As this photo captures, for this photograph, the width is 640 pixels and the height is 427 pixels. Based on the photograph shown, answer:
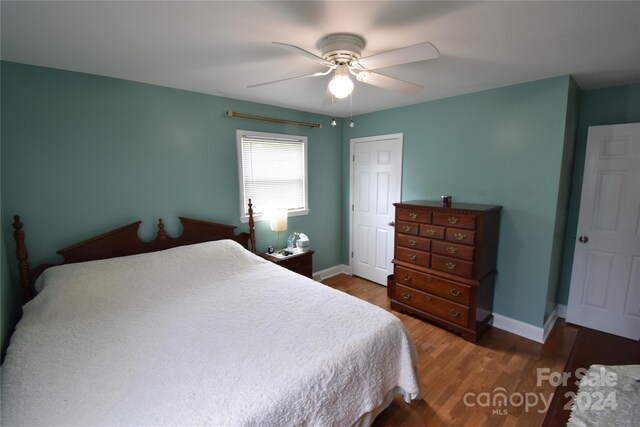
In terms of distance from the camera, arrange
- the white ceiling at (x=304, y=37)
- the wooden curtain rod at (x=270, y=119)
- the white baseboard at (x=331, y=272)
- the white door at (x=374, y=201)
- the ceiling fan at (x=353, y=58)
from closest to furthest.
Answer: the white ceiling at (x=304, y=37), the ceiling fan at (x=353, y=58), the wooden curtain rod at (x=270, y=119), the white door at (x=374, y=201), the white baseboard at (x=331, y=272)

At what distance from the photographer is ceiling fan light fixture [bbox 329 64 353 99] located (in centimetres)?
161

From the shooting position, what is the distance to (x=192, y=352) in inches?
53.9

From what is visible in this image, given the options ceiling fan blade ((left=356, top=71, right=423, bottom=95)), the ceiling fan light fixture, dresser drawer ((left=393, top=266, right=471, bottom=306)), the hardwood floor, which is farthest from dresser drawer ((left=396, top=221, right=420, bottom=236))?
the ceiling fan light fixture

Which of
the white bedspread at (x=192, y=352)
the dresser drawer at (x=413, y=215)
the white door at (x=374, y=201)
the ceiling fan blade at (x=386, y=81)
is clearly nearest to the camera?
the white bedspread at (x=192, y=352)

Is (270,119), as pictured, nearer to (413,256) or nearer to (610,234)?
(413,256)

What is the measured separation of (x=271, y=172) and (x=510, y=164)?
2.50m

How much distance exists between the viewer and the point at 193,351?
1377 millimetres

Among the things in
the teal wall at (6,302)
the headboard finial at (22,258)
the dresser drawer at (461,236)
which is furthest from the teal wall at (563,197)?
the headboard finial at (22,258)

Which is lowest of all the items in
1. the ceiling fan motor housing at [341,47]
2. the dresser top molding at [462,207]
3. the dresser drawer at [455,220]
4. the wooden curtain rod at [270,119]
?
the dresser drawer at [455,220]

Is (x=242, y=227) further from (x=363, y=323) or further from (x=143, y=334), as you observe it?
(x=363, y=323)

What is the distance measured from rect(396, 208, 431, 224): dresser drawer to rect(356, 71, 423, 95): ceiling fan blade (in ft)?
4.15

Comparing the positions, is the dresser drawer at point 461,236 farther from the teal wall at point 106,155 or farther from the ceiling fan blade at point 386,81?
the teal wall at point 106,155

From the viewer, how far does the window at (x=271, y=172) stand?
309cm

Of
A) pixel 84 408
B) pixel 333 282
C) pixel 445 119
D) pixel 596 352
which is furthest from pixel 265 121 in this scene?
pixel 596 352
